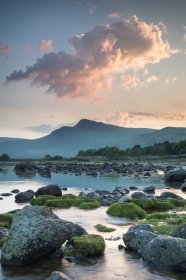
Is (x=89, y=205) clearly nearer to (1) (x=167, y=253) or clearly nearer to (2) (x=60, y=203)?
(2) (x=60, y=203)

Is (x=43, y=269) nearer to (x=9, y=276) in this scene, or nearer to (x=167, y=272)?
(x=9, y=276)

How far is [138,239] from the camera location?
70.8 feet

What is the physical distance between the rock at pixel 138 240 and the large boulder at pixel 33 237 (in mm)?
3174

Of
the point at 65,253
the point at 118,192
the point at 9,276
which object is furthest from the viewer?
the point at 118,192

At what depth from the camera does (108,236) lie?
25.5 metres

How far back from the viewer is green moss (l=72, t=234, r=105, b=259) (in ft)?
69.0

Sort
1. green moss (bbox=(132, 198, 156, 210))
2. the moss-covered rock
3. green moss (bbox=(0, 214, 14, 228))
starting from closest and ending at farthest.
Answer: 1. green moss (bbox=(0, 214, 14, 228))
2. the moss-covered rock
3. green moss (bbox=(132, 198, 156, 210))

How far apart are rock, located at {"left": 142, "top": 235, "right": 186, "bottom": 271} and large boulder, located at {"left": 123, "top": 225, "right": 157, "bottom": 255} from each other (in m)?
1.58

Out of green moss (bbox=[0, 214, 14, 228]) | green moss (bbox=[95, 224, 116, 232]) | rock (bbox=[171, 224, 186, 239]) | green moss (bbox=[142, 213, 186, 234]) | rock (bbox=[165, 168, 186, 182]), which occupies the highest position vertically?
rock (bbox=[165, 168, 186, 182])

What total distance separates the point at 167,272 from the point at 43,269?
5637 mm

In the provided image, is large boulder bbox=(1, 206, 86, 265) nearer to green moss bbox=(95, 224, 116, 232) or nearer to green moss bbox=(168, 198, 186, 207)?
green moss bbox=(95, 224, 116, 232)

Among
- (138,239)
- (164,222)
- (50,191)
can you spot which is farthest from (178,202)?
(138,239)

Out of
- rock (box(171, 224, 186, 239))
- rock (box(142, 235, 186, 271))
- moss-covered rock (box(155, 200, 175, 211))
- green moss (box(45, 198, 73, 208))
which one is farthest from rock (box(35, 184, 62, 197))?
rock (box(142, 235, 186, 271))

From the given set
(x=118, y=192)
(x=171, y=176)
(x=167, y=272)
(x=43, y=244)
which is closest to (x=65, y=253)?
(x=43, y=244)
